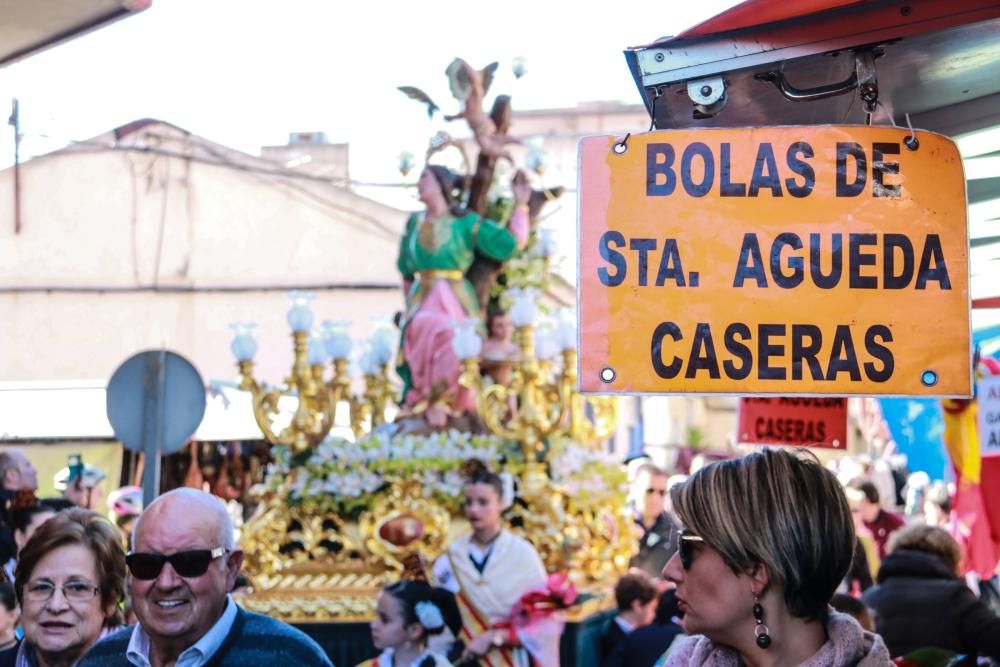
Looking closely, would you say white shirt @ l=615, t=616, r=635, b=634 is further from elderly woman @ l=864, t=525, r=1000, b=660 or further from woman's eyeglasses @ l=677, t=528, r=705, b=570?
woman's eyeglasses @ l=677, t=528, r=705, b=570

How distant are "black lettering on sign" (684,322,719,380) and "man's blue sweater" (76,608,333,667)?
1.18 meters

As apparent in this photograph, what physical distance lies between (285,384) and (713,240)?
8.09 m

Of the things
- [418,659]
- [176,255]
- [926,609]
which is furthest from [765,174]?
[176,255]

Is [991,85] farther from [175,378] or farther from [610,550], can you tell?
[610,550]

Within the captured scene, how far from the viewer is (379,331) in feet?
39.4

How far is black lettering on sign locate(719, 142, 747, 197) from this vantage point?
3.97 m

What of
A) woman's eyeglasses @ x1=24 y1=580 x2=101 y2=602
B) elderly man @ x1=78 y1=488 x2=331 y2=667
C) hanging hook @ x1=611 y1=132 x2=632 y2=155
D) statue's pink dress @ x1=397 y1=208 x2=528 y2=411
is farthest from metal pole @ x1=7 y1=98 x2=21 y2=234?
hanging hook @ x1=611 y1=132 x2=632 y2=155

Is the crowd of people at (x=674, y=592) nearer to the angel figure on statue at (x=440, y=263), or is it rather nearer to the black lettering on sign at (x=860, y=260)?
the black lettering on sign at (x=860, y=260)

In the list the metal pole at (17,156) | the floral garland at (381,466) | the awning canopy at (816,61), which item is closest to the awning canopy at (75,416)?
the metal pole at (17,156)

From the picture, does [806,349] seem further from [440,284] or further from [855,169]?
[440,284]

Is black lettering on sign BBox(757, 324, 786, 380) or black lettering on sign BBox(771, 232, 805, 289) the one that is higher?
black lettering on sign BBox(771, 232, 805, 289)

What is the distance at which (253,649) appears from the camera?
396cm

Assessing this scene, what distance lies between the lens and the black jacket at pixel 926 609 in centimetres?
665

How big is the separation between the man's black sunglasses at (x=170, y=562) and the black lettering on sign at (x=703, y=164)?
5.05ft
